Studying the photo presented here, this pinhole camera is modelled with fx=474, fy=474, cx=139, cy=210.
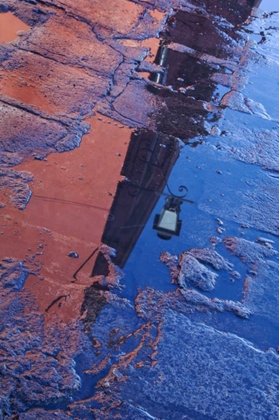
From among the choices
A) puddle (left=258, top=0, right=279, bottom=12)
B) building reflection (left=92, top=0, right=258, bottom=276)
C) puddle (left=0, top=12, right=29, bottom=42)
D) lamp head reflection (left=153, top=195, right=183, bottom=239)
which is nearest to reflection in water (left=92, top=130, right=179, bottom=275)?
building reflection (left=92, top=0, right=258, bottom=276)

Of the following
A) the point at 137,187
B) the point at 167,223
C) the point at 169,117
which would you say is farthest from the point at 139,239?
the point at 169,117

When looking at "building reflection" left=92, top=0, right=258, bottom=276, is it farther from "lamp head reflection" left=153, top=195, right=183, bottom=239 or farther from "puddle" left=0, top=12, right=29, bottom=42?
"puddle" left=0, top=12, right=29, bottom=42

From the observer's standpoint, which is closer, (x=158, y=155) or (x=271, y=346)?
(x=271, y=346)

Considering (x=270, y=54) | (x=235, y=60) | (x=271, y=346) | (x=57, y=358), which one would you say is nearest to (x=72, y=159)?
(x=57, y=358)

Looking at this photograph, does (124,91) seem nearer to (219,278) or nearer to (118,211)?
(118,211)

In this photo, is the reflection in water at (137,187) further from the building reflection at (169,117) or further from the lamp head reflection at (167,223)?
the lamp head reflection at (167,223)

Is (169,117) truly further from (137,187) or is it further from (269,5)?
(269,5)
